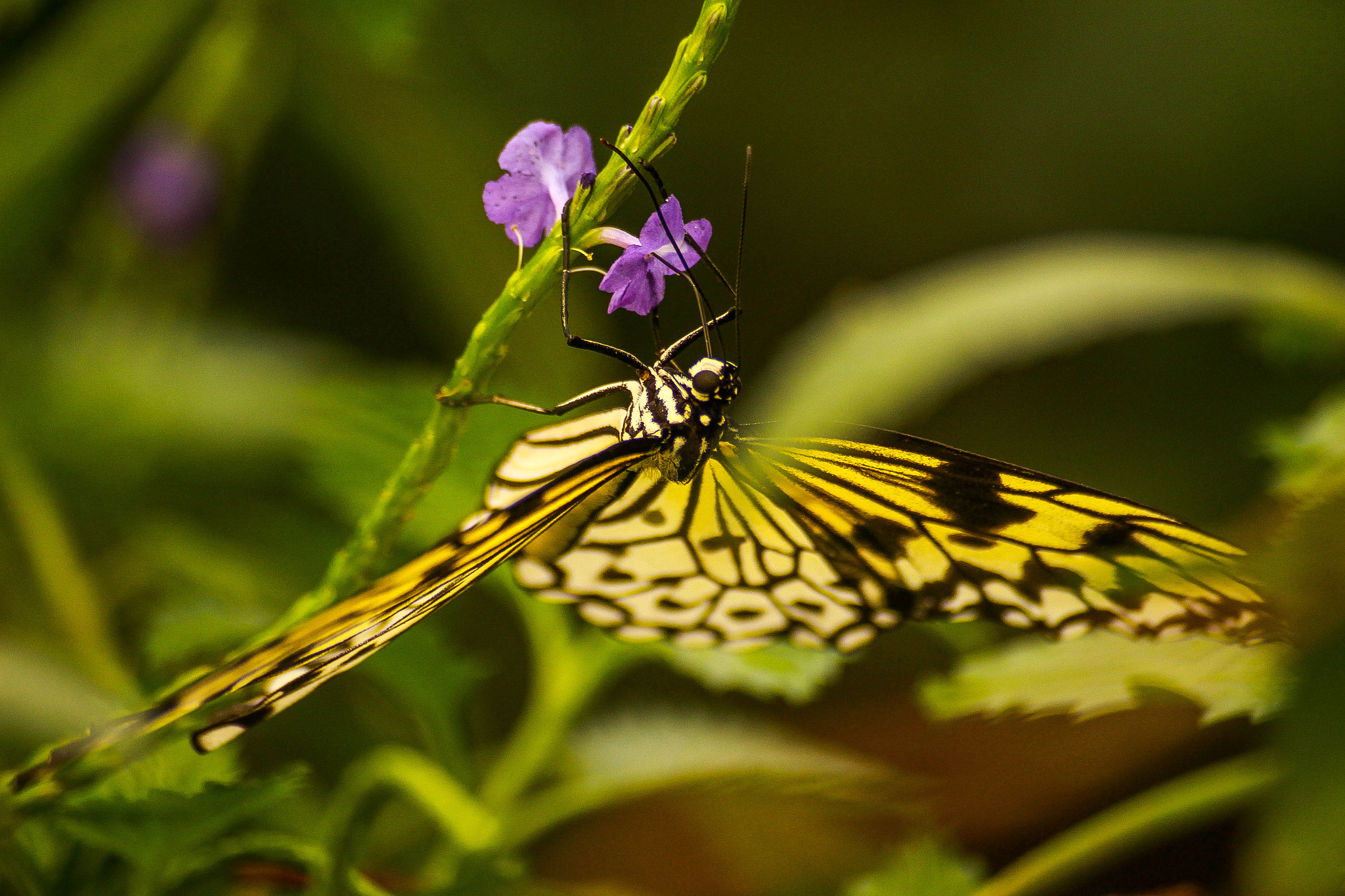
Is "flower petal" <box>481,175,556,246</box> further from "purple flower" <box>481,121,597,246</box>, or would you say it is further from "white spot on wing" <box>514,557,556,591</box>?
"white spot on wing" <box>514,557,556,591</box>

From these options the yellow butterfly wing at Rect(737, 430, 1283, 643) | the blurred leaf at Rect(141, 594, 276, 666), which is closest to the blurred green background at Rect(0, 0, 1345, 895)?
the blurred leaf at Rect(141, 594, 276, 666)

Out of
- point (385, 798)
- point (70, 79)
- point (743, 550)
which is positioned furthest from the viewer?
point (70, 79)

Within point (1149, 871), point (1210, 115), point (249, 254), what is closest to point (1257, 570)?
point (1149, 871)

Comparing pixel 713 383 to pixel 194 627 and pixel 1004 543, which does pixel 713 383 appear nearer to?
pixel 1004 543

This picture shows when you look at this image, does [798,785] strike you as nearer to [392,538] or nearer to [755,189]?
[392,538]

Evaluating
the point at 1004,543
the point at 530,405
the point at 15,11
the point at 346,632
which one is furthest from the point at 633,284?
the point at 15,11
